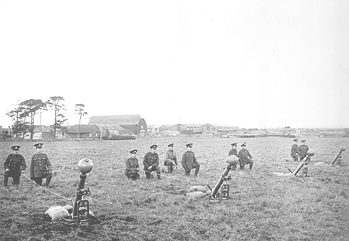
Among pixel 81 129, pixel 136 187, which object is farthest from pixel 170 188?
pixel 81 129

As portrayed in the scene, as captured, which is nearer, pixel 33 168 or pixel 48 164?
pixel 33 168

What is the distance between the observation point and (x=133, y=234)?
6074 millimetres

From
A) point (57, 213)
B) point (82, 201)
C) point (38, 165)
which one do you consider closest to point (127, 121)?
point (38, 165)

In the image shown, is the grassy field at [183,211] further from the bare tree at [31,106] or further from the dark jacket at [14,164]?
the bare tree at [31,106]

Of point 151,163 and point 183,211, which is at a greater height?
point 151,163

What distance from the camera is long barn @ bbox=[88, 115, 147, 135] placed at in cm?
7994

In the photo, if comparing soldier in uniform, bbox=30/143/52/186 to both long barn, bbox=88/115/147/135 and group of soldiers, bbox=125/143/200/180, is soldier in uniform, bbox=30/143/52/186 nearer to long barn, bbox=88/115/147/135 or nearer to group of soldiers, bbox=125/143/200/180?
group of soldiers, bbox=125/143/200/180

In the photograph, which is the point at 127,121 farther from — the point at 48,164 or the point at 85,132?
the point at 48,164

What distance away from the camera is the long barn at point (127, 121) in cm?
7994

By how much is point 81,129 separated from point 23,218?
5564 centimetres

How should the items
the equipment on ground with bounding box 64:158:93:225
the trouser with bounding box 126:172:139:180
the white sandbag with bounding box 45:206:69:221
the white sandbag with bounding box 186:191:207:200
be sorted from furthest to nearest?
1. the trouser with bounding box 126:172:139:180
2. the white sandbag with bounding box 186:191:207:200
3. the white sandbag with bounding box 45:206:69:221
4. the equipment on ground with bounding box 64:158:93:225

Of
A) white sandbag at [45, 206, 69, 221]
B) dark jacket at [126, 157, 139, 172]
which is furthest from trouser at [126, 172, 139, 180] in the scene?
white sandbag at [45, 206, 69, 221]

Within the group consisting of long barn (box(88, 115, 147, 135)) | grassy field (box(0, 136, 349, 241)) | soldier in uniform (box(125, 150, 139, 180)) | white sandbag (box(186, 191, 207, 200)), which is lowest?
grassy field (box(0, 136, 349, 241))

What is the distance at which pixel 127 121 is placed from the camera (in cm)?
8169
